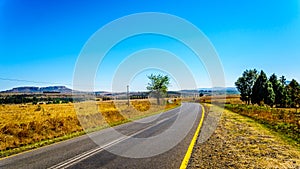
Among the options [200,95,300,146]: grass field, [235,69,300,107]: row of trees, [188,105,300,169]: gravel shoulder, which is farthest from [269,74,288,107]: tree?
[188,105,300,169]: gravel shoulder

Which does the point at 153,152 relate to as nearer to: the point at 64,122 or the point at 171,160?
the point at 171,160

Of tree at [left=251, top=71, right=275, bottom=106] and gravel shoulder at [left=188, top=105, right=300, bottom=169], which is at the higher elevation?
tree at [left=251, top=71, right=275, bottom=106]

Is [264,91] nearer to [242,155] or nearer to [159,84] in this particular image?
[159,84]

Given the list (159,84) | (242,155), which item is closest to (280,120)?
(242,155)

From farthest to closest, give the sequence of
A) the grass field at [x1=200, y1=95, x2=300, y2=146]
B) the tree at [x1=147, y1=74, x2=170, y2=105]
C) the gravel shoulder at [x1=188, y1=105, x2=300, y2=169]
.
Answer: the tree at [x1=147, y1=74, x2=170, y2=105] → the grass field at [x1=200, y1=95, x2=300, y2=146] → the gravel shoulder at [x1=188, y1=105, x2=300, y2=169]

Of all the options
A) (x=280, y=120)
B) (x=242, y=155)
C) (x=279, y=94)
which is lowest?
(x=280, y=120)

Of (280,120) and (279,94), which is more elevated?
(279,94)

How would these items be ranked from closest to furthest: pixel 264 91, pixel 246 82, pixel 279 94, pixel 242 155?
pixel 242 155 → pixel 264 91 → pixel 279 94 → pixel 246 82

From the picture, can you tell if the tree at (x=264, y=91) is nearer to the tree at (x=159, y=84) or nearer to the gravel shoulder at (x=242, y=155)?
the tree at (x=159, y=84)

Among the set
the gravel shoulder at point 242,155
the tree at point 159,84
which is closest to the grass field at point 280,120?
the gravel shoulder at point 242,155

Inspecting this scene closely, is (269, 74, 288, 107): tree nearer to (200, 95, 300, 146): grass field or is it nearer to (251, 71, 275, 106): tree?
(251, 71, 275, 106): tree

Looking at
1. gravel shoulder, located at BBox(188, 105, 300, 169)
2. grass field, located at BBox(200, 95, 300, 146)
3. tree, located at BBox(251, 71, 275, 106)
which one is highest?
tree, located at BBox(251, 71, 275, 106)

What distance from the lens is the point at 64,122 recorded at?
1905 centimetres

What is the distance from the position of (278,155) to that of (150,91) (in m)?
66.6
